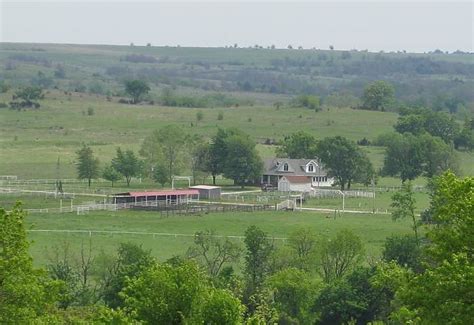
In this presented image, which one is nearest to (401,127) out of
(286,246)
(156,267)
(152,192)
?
(152,192)

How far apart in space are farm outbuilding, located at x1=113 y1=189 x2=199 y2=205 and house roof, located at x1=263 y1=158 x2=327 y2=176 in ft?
35.5

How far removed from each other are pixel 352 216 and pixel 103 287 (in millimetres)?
26937

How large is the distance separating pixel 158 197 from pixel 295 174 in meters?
14.0

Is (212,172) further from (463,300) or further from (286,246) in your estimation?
(463,300)

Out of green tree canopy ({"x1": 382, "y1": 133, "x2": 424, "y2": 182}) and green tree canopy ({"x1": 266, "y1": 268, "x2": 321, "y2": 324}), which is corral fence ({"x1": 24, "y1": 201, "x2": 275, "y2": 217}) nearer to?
green tree canopy ({"x1": 382, "y1": 133, "x2": 424, "y2": 182})

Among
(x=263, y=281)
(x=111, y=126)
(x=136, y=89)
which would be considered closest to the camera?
(x=263, y=281)

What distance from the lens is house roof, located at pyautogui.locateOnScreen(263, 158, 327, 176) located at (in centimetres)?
8225

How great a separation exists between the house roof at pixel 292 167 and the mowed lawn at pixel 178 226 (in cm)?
1628

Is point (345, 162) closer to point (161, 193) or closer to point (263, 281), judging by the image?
point (161, 193)

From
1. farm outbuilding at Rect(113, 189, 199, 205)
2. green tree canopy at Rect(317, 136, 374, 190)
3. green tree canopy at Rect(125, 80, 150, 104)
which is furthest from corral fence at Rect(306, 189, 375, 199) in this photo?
green tree canopy at Rect(125, 80, 150, 104)

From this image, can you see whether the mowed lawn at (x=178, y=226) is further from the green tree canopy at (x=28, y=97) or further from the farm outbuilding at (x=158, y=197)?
the green tree canopy at (x=28, y=97)

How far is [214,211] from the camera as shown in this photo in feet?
216

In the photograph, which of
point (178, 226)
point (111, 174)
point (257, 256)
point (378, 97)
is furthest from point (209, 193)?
point (378, 97)

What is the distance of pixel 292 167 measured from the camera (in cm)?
8238
